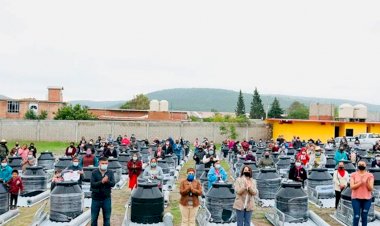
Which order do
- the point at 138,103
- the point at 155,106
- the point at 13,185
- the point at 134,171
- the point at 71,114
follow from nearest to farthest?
the point at 13,185 → the point at 134,171 → the point at 71,114 → the point at 155,106 → the point at 138,103

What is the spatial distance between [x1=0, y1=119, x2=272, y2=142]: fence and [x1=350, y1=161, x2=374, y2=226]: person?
3357cm

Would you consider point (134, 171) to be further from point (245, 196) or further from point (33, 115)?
point (33, 115)

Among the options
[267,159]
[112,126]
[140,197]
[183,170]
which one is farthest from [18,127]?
[140,197]

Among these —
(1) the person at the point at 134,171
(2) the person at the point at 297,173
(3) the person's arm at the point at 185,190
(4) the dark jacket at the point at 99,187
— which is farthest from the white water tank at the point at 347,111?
(4) the dark jacket at the point at 99,187

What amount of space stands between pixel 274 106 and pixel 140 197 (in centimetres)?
10093

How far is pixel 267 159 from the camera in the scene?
16562 mm

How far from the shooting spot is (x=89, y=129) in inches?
1679

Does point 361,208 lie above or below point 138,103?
below

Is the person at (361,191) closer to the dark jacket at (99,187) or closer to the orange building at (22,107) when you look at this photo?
the dark jacket at (99,187)

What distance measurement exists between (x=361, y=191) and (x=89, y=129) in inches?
1391

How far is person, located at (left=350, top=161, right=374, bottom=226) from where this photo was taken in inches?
380

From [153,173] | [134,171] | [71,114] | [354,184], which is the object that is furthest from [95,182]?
[71,114]

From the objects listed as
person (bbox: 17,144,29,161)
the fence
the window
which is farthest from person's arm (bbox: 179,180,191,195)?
the window

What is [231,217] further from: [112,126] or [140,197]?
[112,126]
